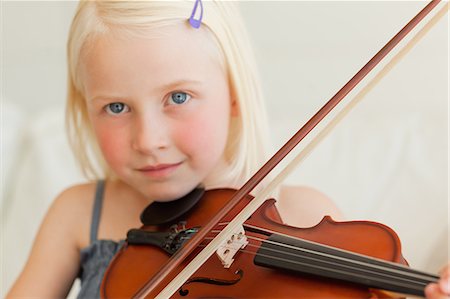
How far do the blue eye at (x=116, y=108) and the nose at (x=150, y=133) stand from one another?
3 centimetres

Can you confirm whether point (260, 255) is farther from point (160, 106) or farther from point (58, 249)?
point (58, 249)

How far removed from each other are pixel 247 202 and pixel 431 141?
2.10 feet

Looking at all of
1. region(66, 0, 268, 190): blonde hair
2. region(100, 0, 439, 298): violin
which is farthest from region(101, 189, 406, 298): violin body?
region(66, 0, 268, 190): blonde hair

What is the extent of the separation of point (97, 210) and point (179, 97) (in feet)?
0.86

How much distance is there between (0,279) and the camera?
124 centimetres

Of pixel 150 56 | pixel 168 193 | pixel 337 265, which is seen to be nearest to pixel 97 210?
pixel 168 193

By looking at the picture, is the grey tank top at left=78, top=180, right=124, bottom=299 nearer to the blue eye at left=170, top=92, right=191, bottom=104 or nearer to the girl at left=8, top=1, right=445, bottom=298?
the girl at left=8, top=1, right=445, bottom=298

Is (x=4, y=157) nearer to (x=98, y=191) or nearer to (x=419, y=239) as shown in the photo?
(x=98, y=191)

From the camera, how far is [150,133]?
762mm

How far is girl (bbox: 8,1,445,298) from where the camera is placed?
76cm

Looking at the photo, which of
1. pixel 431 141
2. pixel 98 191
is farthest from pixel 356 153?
pixel 98 191

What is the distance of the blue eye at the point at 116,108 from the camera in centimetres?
79

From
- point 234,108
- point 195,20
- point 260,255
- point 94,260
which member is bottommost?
point 94,260

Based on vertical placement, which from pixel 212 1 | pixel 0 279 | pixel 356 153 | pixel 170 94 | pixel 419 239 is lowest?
pixel 0 279
